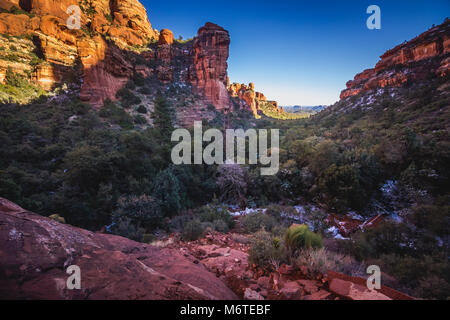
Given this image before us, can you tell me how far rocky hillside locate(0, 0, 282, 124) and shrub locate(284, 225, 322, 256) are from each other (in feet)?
76.8

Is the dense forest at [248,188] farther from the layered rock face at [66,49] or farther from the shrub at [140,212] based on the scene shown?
the layered rock face at [66,49]

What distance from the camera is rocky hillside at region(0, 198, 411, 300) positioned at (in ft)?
5.75

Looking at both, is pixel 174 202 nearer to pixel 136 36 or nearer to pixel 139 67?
pixel 139 67

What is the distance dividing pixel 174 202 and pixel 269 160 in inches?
352

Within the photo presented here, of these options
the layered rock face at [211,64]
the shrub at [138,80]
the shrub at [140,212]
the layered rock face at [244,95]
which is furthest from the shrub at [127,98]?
the layered rock face at [244,95]

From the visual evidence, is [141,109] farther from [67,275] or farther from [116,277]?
[116,277]

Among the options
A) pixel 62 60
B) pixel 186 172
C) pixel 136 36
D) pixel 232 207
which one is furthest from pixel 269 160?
pixel 136 36

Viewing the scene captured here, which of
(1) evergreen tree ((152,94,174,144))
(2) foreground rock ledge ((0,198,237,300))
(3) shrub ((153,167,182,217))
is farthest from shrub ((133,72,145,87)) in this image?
(2) foreground rock ledge ((0,198,237,300))

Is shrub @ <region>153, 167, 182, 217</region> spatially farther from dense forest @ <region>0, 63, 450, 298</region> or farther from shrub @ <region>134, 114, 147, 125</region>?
shrub @ <region>134, 114, 147, 125</region>

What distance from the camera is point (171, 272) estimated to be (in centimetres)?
257

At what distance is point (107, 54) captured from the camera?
66.8 ft

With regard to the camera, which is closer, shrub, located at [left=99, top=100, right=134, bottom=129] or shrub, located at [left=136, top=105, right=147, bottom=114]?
shrub, located at [left=99, top=100, right=134, bottom=129]

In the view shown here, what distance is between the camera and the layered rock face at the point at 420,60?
923 inches

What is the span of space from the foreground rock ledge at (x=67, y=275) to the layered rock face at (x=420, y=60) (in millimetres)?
36315
